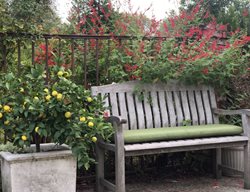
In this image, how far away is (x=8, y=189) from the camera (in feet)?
11.0

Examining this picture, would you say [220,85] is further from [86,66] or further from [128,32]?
[86,66]

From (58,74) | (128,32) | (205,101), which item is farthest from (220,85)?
(58,74)

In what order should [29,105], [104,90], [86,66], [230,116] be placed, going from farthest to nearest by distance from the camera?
[230,116] < [86,66] < [104,90] < [29,105]

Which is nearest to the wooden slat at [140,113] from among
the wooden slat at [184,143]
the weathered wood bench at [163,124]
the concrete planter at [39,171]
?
the weathered wood bench at [163,124]

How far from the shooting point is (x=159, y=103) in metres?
4.71

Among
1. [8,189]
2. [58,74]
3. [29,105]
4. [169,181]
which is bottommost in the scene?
[169,181]

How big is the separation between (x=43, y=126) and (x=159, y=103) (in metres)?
1.76

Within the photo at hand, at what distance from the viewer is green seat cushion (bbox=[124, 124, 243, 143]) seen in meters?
3.92

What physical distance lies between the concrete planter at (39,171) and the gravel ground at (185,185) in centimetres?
104

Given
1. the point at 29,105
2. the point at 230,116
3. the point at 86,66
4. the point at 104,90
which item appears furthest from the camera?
the point at 230,116

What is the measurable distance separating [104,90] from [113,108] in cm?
21

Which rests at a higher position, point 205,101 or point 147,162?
point 205,101

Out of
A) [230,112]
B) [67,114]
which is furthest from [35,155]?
[230,112]

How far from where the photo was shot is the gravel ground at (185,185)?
14.6 feet
